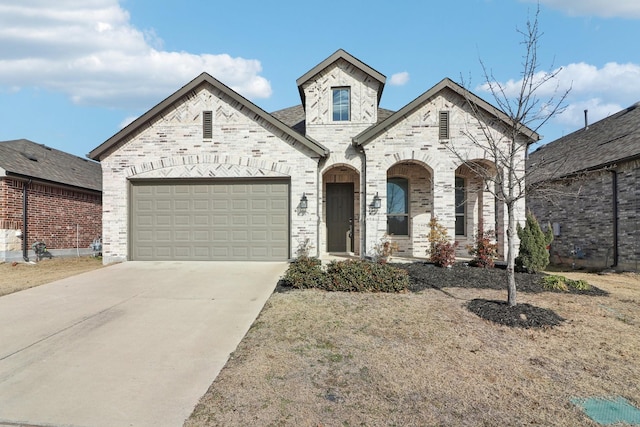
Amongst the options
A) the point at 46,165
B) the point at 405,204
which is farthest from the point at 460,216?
the point at 46,165

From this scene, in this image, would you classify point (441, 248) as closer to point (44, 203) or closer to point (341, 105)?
point (341, 105)

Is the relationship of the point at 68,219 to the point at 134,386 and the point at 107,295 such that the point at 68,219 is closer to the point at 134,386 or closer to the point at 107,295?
the point at 107,295

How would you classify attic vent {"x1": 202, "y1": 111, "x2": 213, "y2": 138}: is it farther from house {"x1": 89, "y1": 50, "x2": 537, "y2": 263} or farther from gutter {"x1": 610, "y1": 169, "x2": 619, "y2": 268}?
gutter {"x1": 610, "y1": 169, "x2": 619, "y2": 268}

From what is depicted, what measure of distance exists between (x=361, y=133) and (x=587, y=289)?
7343 millimetres

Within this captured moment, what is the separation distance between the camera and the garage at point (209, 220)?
11344mm

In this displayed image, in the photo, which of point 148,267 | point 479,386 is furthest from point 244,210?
point 479,386

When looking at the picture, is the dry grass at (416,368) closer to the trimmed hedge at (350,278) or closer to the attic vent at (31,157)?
the trimmed hedge at (350,278)

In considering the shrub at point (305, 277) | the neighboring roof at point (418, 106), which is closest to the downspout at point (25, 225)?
the shrub at point (305, 277)

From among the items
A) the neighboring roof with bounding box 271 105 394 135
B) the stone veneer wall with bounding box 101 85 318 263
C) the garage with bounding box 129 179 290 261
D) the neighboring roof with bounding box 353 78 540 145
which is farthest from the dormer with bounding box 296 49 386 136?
the garage with bounding box 129 179 290 261

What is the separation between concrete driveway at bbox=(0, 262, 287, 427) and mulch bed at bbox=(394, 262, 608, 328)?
12.6ft

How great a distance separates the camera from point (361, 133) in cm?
1152

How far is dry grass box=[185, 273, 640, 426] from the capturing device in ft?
10.8

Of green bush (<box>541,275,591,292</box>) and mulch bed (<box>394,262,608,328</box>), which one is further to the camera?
green bush (<box>541,275,591,292</box>)

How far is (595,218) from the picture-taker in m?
12.8
